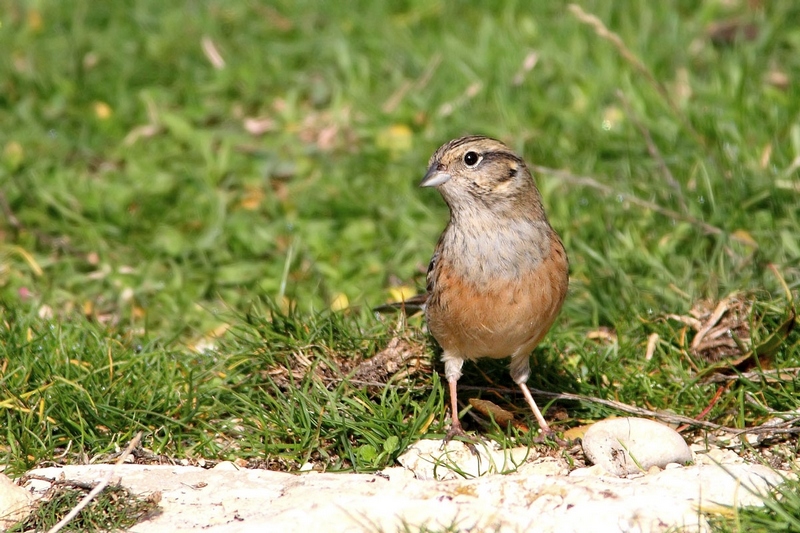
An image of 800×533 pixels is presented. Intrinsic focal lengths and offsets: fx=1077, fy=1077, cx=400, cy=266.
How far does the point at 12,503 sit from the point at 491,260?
2.16 m

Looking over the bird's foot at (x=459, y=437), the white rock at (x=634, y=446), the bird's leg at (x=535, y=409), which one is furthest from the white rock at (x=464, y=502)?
the bird's leg at (x=535, y=409)

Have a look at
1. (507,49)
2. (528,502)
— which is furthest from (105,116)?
(528,502)

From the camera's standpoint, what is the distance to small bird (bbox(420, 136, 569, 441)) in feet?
15.3

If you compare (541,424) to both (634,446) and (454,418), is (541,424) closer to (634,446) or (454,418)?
(454,418)

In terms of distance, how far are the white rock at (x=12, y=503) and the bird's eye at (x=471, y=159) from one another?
2.27m

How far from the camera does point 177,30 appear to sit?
8.54 meters

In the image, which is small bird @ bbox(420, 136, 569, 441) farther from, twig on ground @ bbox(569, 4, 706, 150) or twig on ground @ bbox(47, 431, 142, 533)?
twig on ground @ bbox(569, 4, 706, 150)

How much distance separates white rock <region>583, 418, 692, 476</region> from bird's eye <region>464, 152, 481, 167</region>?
4.16 feet

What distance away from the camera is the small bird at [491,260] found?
15.3ft

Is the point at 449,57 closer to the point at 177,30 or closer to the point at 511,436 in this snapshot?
the point at 177,30

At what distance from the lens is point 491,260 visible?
4.66 metres

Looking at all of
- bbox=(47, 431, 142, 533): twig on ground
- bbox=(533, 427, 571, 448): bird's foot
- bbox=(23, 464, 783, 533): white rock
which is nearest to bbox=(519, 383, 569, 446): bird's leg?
bbox=(533, 427, 571, 448): bird's foot

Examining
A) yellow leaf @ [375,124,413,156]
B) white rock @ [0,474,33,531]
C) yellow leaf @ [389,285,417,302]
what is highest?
yellow leaf @ [375,124,413,156]

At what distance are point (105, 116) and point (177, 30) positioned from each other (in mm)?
→ 1129
